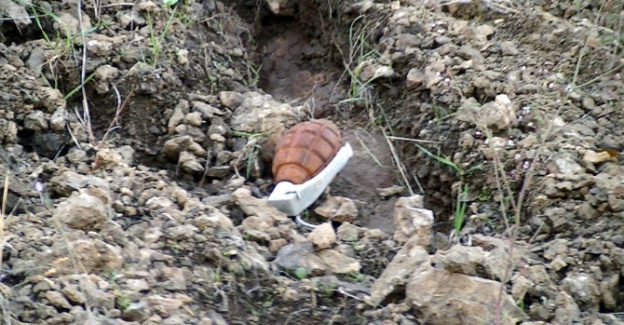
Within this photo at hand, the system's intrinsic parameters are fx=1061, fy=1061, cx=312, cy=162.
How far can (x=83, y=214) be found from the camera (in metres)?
1.98

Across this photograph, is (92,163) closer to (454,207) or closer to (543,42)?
(454,207)

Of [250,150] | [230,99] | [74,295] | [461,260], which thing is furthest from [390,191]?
[74,295]

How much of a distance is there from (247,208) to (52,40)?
0.70 metres

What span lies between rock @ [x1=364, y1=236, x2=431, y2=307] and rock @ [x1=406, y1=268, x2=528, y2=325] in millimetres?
32

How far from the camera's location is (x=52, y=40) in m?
2.55

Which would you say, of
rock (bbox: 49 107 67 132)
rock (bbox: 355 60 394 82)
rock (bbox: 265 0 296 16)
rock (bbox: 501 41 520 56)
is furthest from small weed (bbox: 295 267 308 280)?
rock (bbox: 265 0 296 16)

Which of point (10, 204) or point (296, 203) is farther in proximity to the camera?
point (296, 203)

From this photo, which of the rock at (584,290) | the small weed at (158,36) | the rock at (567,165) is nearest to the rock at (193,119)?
the small weed at (158,36)

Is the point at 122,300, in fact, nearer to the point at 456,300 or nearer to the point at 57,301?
the point at 57,301

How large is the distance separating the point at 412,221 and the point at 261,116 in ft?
1.71

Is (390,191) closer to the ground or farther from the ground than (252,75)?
closer to the ground

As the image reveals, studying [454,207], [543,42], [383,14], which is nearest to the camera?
[454,207]

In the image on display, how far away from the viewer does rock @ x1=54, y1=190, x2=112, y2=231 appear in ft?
6.48

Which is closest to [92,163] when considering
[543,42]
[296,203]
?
[296,203]
